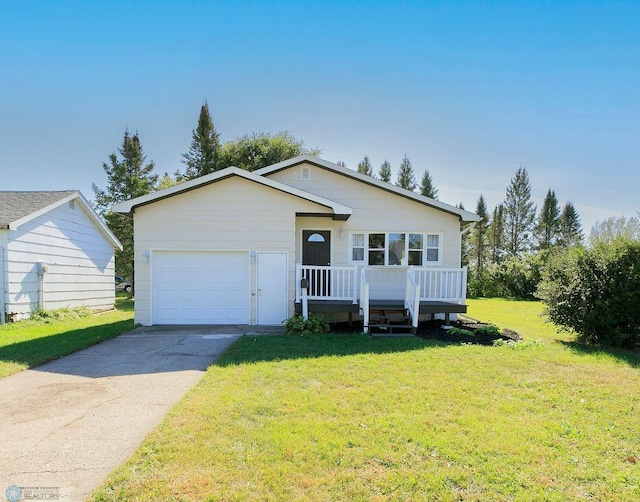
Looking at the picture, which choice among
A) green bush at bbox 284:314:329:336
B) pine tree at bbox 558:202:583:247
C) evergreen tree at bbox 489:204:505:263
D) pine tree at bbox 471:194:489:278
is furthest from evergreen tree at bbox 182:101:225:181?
pine tree at bbox 558:202:583:247

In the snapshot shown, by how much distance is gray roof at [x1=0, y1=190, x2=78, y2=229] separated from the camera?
11.2 meters

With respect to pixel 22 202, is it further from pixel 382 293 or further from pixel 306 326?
pixel 382 293

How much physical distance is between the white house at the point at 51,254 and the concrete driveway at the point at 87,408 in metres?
5.84

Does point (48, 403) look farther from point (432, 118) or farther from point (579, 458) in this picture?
point (432, 118)

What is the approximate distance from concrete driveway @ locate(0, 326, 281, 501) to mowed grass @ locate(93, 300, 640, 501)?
0.29 metres

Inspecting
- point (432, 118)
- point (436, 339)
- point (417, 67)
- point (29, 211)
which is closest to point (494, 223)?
point (432, 118)

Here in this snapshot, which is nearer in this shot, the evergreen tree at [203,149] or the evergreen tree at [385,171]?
the evergreen tree at [203,149]

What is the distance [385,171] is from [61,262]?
3514cm

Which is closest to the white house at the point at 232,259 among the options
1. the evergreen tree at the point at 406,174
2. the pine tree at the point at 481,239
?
the evergreen tree at the point at 406,174

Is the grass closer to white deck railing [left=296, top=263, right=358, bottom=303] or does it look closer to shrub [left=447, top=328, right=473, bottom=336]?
white deck railing [left=296, top=263, right=358, bottom=303]

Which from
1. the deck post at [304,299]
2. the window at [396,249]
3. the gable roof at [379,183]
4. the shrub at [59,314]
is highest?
the gable roof at [379,183]

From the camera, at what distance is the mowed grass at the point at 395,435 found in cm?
278

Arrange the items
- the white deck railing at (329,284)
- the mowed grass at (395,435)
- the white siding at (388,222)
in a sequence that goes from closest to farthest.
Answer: the mowed grass at (395,435), the white deck railing at (329,284), the white siding at (388,222)

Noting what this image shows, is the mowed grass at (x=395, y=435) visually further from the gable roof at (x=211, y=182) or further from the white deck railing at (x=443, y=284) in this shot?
the gable roof at (x=211, y=182)
